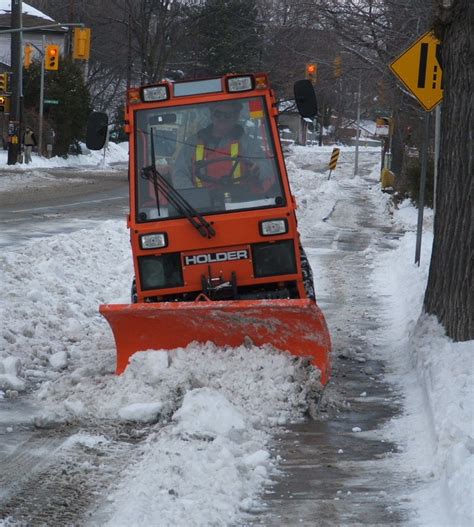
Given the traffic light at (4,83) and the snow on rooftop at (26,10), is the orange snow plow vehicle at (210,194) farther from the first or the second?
the snow on rooftop at (26,10)

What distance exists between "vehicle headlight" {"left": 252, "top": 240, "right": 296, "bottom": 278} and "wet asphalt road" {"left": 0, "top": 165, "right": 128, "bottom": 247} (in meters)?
8.44

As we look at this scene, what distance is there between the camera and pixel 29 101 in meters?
54.0

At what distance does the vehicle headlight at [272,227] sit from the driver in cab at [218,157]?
42 centimetres

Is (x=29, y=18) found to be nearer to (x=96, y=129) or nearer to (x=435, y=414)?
(x=96, y=129)

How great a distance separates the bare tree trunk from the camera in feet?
29.2

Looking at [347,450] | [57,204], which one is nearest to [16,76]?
[57,204]

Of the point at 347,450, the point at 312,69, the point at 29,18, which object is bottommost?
the point at 347,450

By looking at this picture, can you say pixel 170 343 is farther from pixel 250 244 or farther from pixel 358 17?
pixel 358 17

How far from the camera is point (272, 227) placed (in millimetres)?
8695

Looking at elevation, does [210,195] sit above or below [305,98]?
below

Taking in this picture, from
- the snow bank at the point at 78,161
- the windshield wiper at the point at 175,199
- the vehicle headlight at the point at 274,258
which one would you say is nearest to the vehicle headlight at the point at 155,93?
the windshield wiper at the point at 175,199

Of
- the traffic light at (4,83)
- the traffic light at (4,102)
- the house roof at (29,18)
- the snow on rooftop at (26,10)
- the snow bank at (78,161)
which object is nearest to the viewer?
the snow bank at (78,161)

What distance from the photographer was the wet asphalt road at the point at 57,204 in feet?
64.7

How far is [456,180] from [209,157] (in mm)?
2154
